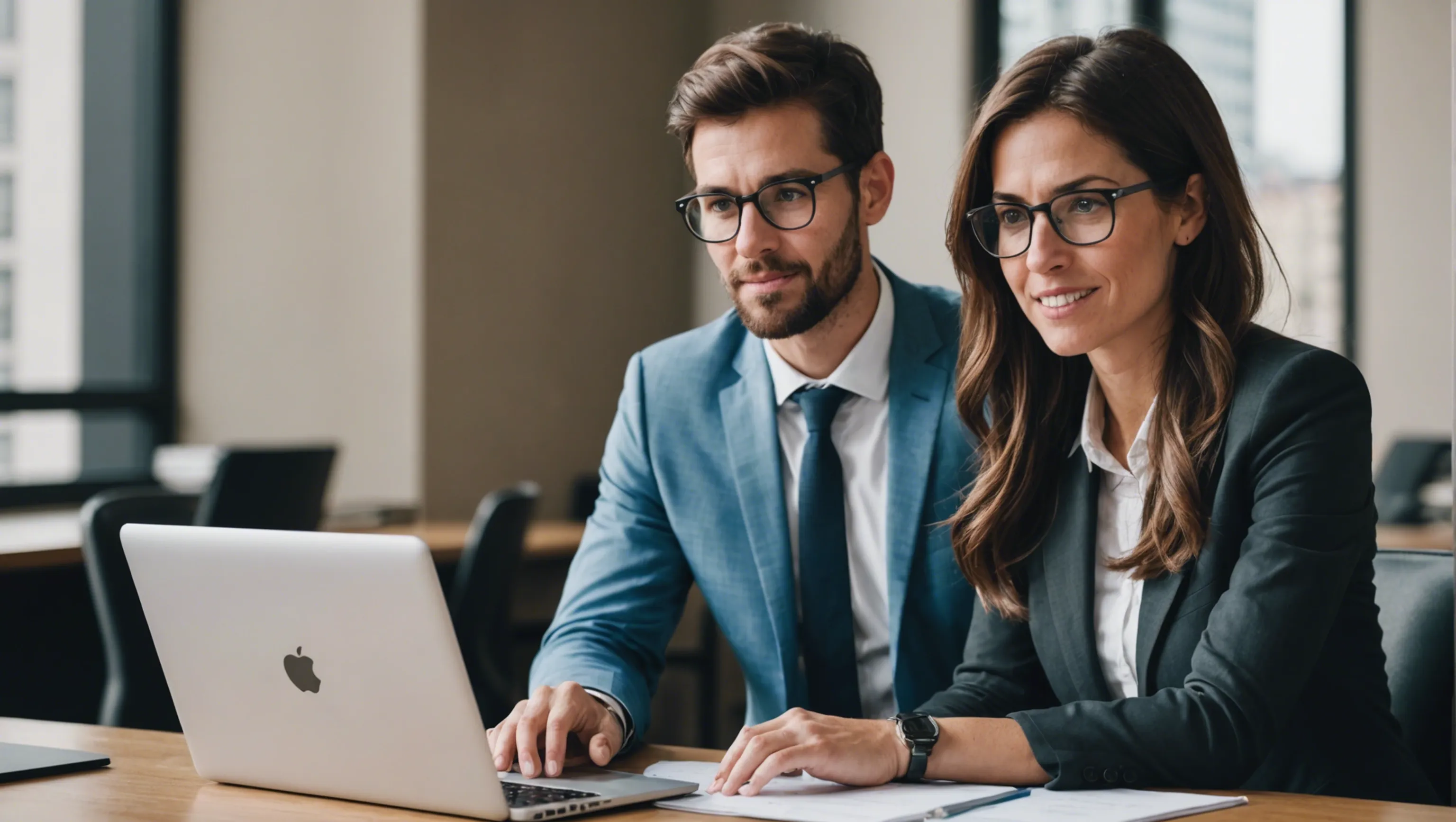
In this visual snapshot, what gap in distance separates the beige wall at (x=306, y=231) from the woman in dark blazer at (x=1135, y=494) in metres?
3.03

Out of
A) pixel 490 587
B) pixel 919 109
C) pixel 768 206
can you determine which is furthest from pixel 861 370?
pixel 919 109

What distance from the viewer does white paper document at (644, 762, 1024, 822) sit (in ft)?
3.91

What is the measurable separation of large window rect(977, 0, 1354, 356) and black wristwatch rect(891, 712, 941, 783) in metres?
4.37

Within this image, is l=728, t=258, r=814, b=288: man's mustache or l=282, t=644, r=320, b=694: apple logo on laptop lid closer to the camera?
l=282, t=644, r=320, b=694: apple logo on laptop lid

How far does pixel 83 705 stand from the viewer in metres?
3.65

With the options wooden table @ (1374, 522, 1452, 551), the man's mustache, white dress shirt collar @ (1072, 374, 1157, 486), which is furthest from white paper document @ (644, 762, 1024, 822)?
wooden table @ (1374, 522, 1452, 551)

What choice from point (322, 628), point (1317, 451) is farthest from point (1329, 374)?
point (322, 628)

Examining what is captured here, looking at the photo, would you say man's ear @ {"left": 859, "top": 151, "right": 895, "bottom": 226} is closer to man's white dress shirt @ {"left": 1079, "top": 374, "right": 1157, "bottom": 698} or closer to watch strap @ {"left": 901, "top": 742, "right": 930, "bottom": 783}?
man's white dress shirt @ {"left": 1079, "top": 374, "right": 1157, "bottom": 698}

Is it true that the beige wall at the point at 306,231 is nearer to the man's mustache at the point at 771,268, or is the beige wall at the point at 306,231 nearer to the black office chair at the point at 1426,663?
the man's mustache at the point at 771,268

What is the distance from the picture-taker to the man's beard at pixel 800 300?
190cm

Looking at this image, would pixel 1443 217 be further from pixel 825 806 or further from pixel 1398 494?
pixel 825 806

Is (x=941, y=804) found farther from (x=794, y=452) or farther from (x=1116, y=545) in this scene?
(x=794, y=452)

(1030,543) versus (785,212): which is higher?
(785,212)

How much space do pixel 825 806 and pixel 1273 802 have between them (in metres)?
0.39
